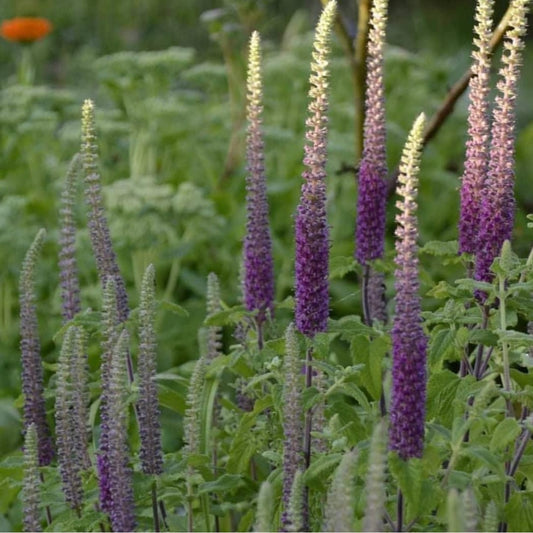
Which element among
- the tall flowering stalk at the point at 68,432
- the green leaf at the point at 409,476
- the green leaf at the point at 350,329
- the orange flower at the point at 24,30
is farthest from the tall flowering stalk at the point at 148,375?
the orange flower at the point at 24,30

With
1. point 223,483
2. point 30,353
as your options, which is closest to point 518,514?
point 223,483

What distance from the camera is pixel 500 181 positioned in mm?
2533

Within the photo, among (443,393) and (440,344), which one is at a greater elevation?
(440,344)

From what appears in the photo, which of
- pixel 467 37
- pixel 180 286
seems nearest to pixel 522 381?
pixel 180 286

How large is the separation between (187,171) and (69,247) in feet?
13.6

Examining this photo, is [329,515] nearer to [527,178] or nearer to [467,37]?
[527,178]

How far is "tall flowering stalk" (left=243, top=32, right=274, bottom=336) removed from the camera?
9.02 ft

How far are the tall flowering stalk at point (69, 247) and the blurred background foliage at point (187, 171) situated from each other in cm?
126

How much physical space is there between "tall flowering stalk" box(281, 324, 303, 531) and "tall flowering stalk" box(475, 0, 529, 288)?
0.55 m

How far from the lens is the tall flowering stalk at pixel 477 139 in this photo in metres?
2.51

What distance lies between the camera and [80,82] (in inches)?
444

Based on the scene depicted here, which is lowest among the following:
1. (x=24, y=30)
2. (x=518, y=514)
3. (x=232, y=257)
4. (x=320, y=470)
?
(x=518, y=514)

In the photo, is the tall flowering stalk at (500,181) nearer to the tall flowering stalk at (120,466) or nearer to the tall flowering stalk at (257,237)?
the tall flowering stalk at (257,237)

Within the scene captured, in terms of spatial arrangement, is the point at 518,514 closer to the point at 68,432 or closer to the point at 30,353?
the point at 68,432
